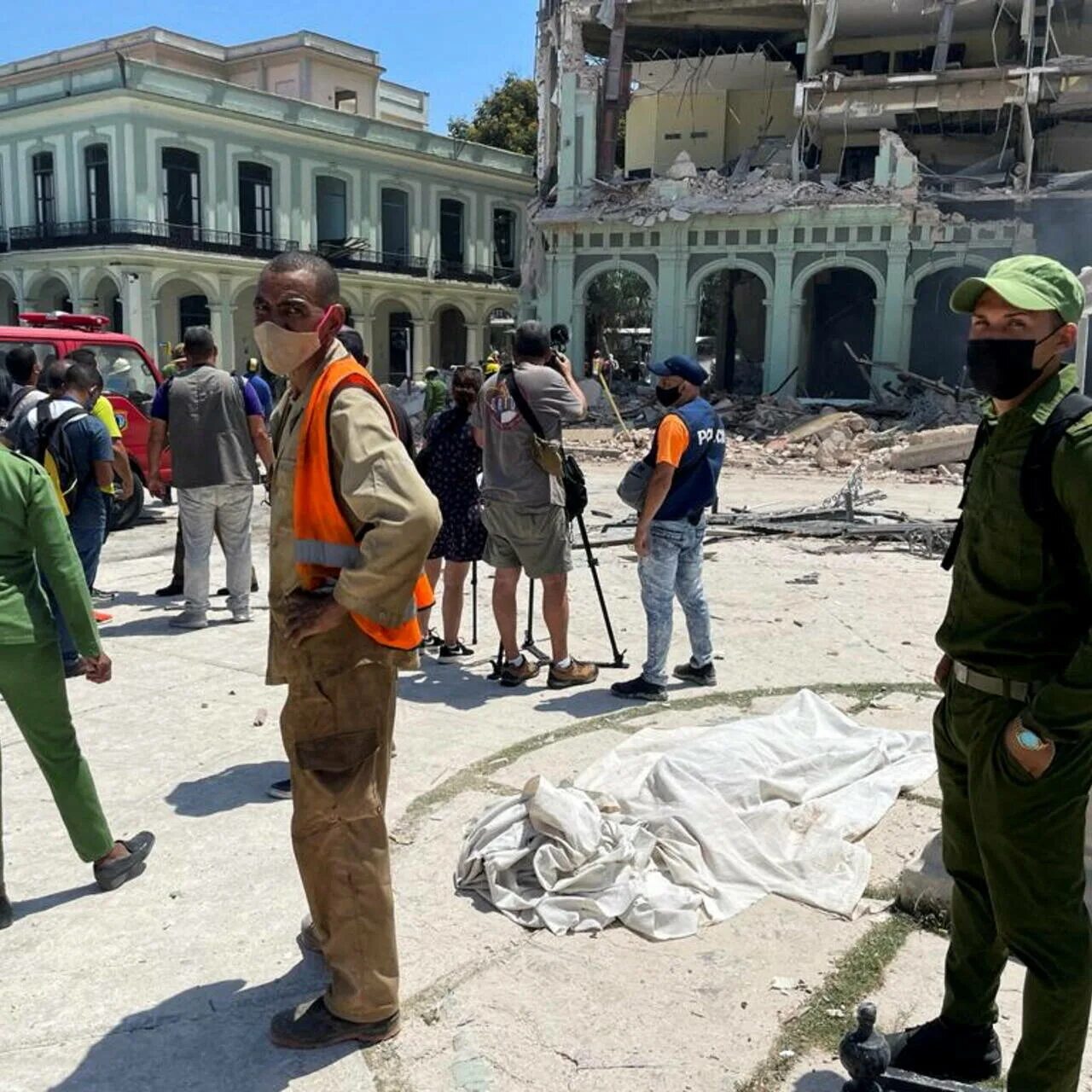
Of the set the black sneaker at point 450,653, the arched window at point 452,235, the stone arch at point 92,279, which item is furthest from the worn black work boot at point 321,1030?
the arched window at point 452,235

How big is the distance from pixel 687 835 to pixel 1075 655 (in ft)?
6.34

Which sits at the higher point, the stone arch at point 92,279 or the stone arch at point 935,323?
the stone arch at point 92,279

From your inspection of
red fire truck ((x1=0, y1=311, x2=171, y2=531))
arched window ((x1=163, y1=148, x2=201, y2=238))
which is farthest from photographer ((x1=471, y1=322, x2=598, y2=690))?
arched window ((x1=163, y1=148, x2=201, y2=238))

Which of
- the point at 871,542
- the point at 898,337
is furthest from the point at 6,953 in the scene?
the point at 898,337

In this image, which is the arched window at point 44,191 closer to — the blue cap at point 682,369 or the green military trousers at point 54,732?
the blue cap at point 682,369

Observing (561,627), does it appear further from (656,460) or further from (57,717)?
(57,717)

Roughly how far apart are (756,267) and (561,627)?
2168cm

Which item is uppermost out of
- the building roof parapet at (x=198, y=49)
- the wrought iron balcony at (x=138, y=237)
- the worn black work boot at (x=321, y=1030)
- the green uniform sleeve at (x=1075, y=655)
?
the building roof parapet at (x=198, y=49)

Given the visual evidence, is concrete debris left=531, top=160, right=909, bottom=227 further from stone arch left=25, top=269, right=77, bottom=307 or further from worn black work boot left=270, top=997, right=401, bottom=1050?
worn black work boot left=270, top=997, right=401, bottom=1050

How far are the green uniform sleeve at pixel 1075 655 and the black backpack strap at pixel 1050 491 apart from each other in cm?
3

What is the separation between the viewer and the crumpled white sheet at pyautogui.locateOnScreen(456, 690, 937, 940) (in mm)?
3473

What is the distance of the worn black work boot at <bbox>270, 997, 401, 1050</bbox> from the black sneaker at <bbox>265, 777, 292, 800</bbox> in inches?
64.6

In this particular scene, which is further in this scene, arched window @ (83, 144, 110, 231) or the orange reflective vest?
arched window @ (83, 144, 110, 231)

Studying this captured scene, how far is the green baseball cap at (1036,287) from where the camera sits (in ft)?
7.51
